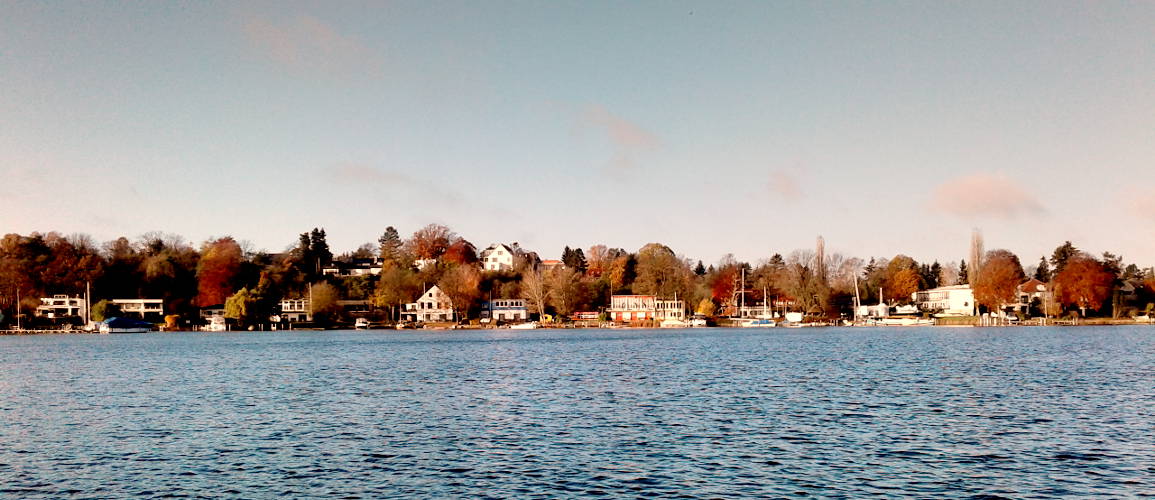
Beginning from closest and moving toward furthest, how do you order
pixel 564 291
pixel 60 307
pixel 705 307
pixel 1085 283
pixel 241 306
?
1. pixel 1085 283
2. pixel 241 306
3. pixel 60 307
4. pixel 564 291
5. pixel 705 307

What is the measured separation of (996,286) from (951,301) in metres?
15.9

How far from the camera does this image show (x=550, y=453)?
25.6 metres

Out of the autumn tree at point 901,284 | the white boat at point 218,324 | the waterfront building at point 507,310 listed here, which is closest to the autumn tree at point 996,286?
the autumn tree at point 901,284

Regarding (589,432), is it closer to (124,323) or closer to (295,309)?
(124,323)

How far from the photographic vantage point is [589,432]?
29281 mm

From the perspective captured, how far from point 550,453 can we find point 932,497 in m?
10.5

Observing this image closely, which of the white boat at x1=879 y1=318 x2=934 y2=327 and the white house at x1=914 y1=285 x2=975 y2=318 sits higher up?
the white house at x1=914 y1=285 x2=975 y2=318

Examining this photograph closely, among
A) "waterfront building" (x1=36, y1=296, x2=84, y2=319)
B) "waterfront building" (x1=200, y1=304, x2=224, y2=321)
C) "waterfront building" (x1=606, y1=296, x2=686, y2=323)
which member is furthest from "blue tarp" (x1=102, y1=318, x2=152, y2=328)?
"waterfront building" (x1=606, y1=296, x2=686, y2=323)

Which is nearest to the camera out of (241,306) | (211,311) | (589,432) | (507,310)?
(589,432)

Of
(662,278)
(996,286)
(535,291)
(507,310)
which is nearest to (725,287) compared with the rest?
(662,278)

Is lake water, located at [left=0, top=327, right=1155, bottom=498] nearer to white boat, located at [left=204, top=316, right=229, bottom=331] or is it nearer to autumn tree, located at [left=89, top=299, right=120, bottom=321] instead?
white boat, located at [left=204, top=316, right=229, bottom=331]

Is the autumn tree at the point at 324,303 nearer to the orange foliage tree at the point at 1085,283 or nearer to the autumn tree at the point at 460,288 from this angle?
the autumn tree at the point at 460,288

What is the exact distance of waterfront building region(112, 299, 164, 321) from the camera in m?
161

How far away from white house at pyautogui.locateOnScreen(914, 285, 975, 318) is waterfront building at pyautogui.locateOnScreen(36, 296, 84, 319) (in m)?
159
